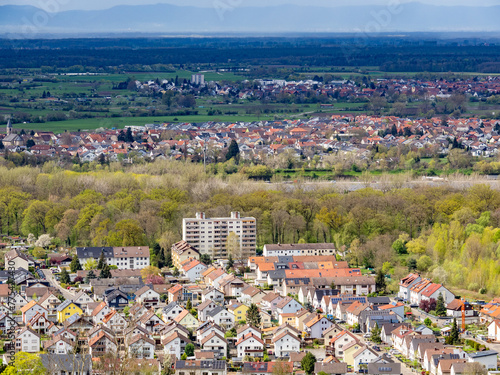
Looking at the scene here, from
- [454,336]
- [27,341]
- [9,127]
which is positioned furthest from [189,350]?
[9,127]

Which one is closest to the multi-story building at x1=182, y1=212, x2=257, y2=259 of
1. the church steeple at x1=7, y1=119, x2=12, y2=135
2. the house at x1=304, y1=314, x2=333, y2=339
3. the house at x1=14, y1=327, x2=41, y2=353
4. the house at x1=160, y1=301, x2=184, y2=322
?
the house at x1=160, y1=301, x2=184, y2=322

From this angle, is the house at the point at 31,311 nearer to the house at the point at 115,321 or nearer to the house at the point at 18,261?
the house at the point at 115,321

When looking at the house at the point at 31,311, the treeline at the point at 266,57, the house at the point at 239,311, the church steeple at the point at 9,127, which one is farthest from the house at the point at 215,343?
the treeline at the point at 266,57

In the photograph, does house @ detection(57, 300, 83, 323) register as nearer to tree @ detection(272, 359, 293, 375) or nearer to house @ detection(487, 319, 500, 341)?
tree @ detection(272, 359, 293, 375)

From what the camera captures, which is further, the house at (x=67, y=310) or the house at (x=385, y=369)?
the house at (x=67, y=310)

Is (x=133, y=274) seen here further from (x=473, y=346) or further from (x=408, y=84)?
(x=408, y=84)

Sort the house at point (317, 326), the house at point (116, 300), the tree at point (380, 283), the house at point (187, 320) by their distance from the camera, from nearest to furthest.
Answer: the house at point (317, 326)
the house at point (187, 320)
the house at point (116, 300)
the tree at point (380, 283)
